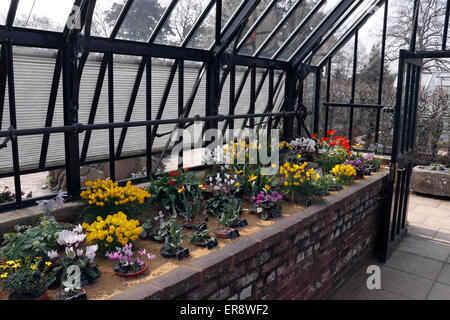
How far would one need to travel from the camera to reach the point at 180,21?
13.9 feet

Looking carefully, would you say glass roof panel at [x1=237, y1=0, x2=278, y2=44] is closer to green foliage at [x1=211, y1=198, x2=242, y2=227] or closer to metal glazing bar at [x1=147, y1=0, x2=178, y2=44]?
metal glazing bar at [x1=147, y1=0, x2=178, y2=44]

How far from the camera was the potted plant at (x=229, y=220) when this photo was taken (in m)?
3.08

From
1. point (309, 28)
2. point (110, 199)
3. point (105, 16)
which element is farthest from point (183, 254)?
point (309, 28)

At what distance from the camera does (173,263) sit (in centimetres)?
264

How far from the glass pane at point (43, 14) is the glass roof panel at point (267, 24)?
8.32 ft

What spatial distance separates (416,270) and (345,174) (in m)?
1.46

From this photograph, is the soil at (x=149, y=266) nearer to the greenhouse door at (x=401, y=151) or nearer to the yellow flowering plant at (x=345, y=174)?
the yellow flowering plant at (x=345, y=174)

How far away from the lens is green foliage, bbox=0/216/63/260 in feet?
7.99

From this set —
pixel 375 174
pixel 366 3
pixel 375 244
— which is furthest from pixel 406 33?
pixel 375 244

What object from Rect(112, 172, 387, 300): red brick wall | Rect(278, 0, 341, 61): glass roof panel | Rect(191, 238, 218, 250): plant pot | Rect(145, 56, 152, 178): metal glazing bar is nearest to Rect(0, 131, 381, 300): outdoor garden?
Rect(191, 238, 218, 250): plant pot

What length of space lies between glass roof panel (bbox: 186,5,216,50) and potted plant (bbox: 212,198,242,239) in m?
2.03

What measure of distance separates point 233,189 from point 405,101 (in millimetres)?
2661

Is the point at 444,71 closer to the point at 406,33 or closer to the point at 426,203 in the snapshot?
the point at 406,33

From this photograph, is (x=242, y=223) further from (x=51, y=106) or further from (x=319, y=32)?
(x=319, y=32)
